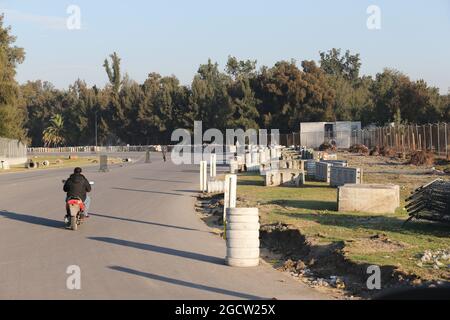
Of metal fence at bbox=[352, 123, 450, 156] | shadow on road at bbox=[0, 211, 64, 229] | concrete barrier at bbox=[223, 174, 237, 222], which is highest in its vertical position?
metal fence at bbox=[352, 123, 450, 156]

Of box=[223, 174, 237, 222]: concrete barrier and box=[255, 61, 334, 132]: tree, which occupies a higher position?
box=[255, 61, 334, 132]: tree

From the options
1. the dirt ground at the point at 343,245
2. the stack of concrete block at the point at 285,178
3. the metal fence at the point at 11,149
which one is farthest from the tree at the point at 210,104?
the dirt ground at the point at 343,245

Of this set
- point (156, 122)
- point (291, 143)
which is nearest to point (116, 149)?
point (156, 122)

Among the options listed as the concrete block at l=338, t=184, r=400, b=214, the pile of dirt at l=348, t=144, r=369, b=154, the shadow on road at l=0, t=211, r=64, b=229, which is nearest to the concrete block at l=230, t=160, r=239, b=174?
the pile of dirt at l=348, t=144, r=369, b=154

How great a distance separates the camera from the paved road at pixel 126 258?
9.80 meters

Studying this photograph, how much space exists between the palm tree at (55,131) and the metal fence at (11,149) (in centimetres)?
6580

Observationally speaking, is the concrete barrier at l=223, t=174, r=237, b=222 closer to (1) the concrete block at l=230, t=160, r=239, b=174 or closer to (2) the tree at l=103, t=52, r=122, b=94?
(1) the concrete block at l=230, t=160, r=239, b=174

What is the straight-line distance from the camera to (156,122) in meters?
126

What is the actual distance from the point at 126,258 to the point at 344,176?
1658 centimetres

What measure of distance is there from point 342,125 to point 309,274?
75937 mm

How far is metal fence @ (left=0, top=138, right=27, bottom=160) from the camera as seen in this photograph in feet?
239

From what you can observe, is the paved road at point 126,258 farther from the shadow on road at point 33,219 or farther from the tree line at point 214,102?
the tree line at point 214,102

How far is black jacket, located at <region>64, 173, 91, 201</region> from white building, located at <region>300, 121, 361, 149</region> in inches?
2604
